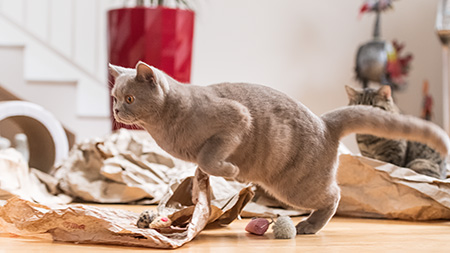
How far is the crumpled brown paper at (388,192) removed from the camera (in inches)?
62.6

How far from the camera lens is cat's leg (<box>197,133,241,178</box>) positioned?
3.75 feet

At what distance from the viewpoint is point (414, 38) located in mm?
3670

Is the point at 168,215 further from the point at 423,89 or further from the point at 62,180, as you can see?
the point at 423,89

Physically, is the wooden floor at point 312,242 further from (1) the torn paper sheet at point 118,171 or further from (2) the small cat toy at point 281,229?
(1) the torn paper sheet at point 118,171

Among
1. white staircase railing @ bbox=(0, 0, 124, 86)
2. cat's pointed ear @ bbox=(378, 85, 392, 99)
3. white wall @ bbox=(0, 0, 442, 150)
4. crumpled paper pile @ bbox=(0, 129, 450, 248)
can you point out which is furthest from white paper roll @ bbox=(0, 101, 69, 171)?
cat's pointed ear @ bbox=(378, 85, 392, 99)

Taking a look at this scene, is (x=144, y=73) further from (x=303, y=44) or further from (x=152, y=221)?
(x=303, y=44)

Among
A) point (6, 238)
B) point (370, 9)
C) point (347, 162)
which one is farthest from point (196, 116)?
point (370, 9)

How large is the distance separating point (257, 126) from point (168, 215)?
0.27 metres

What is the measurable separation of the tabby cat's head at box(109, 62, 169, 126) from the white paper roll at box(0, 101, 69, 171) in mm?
1342

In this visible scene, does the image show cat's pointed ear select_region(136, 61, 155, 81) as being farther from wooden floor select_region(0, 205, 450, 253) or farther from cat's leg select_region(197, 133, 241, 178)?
wooden floor select_region(0, 205, 450, 253)

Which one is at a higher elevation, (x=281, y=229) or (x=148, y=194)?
(x=281, y=229)

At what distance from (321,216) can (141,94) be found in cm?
48

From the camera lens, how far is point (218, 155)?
1.15 metres

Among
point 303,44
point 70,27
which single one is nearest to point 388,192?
point 303,44
